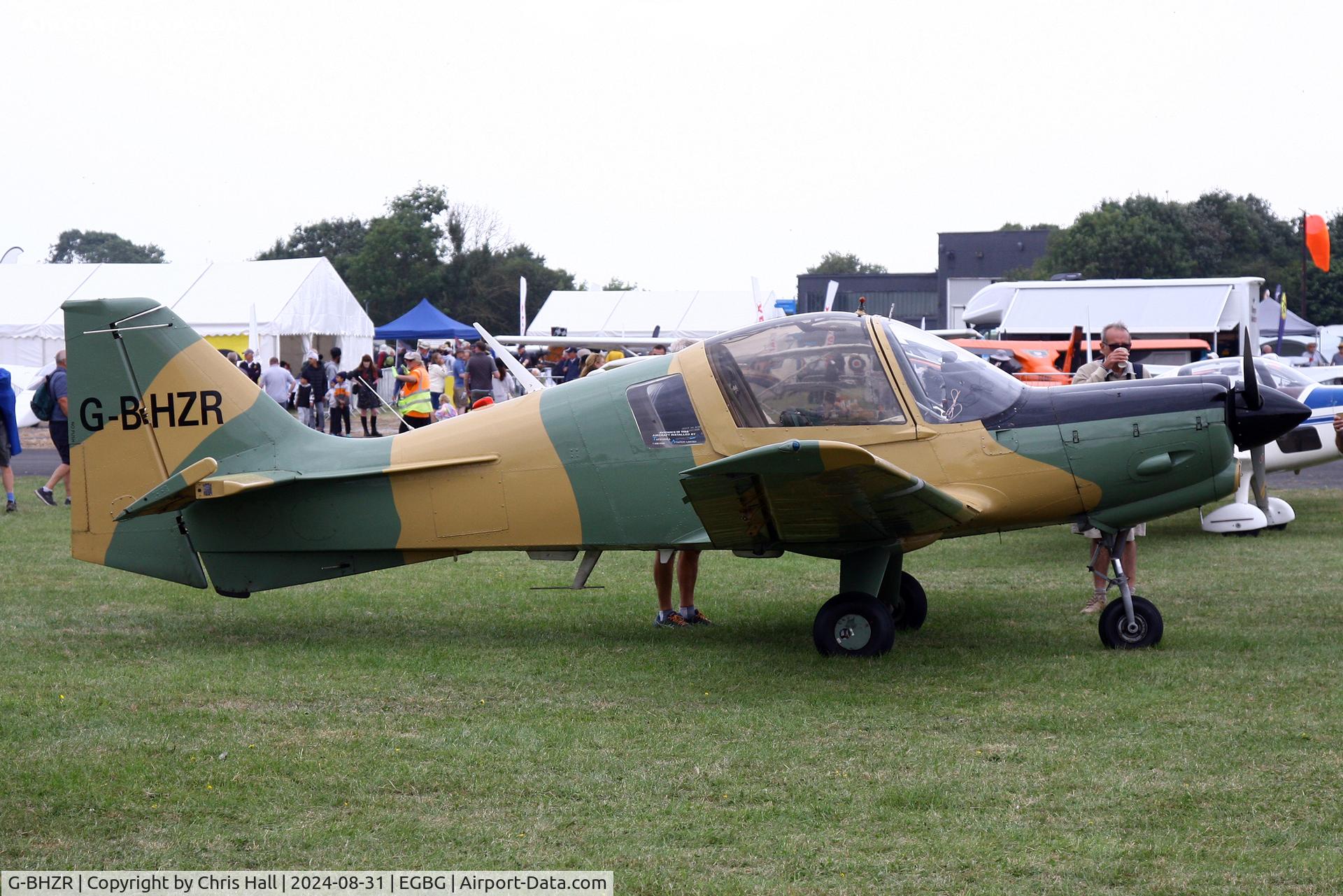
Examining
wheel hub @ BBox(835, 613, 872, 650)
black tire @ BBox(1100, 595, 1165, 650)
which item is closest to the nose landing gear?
black tire @ BBox(1100, 595, 1165, 650)

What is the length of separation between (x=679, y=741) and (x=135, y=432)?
4382 mm

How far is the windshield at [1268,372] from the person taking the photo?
1261 centimetres

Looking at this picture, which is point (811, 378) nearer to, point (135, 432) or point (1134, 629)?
point (1134, 629)

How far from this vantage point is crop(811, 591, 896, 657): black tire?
23.6ft

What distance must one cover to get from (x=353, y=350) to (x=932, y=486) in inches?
1181

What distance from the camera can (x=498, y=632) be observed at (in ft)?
26.9

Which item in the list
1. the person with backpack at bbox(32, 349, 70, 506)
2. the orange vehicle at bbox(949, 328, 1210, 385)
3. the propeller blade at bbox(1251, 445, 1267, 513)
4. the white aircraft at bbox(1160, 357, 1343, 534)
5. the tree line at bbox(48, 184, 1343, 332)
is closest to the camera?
the propeller blade at bbox(1251, 445, 1267, 513)

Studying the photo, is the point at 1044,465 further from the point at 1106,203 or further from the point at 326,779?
the point at 1106,203

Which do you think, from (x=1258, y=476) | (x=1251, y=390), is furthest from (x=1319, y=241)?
(x=1251, y=390)

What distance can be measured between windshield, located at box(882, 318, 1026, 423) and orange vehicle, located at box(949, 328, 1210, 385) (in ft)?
49.7

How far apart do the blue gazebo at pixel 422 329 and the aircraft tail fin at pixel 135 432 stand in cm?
2974

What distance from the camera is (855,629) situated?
7.25 meters

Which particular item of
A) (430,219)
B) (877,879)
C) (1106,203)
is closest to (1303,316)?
(1106,203)

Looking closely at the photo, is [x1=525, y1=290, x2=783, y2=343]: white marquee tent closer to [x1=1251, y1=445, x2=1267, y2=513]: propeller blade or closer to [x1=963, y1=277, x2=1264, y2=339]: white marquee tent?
[x1=963, y1=277, x2=1264, y2=339]: white marquee tent
